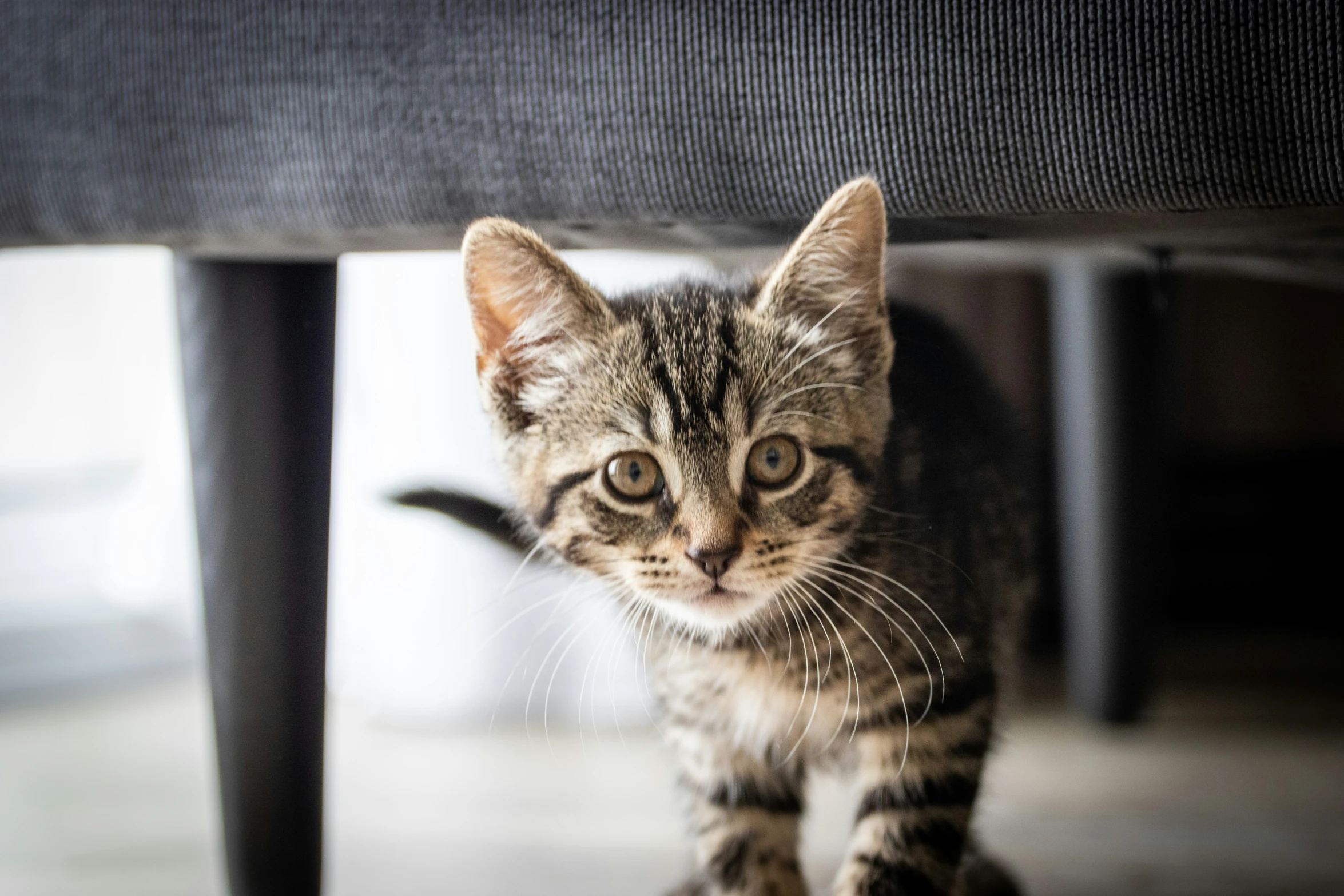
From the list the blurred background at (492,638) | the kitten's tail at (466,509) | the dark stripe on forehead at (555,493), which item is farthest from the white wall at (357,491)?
the dark stripe on forehead at (555,493)

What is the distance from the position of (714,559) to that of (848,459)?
113 millimetres

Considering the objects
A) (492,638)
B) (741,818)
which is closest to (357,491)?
(492,638)

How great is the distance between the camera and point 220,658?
0.82m

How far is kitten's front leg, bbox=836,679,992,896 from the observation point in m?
0.72

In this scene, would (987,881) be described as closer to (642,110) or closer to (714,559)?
(714,559)

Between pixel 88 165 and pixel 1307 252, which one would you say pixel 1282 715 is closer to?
pixel 1307 252

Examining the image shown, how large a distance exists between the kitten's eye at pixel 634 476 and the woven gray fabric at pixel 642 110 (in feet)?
0.47

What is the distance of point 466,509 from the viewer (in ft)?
2.82

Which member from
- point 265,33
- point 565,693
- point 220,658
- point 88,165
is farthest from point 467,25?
point 565,693

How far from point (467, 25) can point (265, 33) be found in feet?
0.43

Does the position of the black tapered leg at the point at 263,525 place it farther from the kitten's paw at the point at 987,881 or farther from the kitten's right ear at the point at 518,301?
the kitten's paw at the point at 987,881

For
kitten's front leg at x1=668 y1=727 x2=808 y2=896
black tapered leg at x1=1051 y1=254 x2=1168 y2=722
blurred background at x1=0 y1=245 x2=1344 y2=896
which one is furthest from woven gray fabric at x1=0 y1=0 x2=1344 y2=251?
black tapered leg at x1=1051 y1=254 x2=1168 y2=722

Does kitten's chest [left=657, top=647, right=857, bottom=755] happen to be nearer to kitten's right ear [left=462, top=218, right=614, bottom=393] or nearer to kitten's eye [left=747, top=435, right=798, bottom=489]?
kitten's eye [left=747, top=435, right=798, bottom=489]

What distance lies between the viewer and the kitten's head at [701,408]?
0.66 metres
